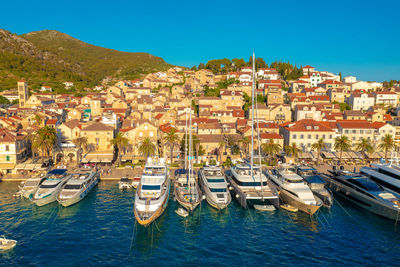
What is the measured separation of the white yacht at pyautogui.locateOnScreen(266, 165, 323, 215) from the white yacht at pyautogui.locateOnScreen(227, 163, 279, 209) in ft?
7.88

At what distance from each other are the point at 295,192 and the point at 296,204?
193cm

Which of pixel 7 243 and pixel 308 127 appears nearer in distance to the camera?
pixel 7 243

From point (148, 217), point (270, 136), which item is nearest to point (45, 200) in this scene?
point (148, 217)

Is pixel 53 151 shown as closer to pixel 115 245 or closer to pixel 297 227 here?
pixel 115 245

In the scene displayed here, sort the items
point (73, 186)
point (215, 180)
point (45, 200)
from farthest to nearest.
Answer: point (215, 180) → point (73, 186) → point (45, 200)

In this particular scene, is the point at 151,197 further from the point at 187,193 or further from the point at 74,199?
the point at 74,199

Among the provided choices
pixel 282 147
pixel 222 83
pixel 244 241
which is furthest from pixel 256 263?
pixel 222 83

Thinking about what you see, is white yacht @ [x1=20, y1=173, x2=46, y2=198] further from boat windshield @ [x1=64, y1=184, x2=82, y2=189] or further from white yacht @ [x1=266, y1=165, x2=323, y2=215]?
white yacht @ [x1=266, y1=165, x2=323, y2=215]

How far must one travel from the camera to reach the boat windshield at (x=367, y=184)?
156 ft

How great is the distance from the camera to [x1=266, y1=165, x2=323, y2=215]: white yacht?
43.7m

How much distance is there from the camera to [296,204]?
45250 millimetres

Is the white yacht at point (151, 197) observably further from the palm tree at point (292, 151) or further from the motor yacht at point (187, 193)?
the palm tree at point (292, 151)

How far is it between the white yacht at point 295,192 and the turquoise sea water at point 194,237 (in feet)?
5.91

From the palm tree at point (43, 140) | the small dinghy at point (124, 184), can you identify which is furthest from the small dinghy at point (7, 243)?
the palm tree at point (43, 140)
